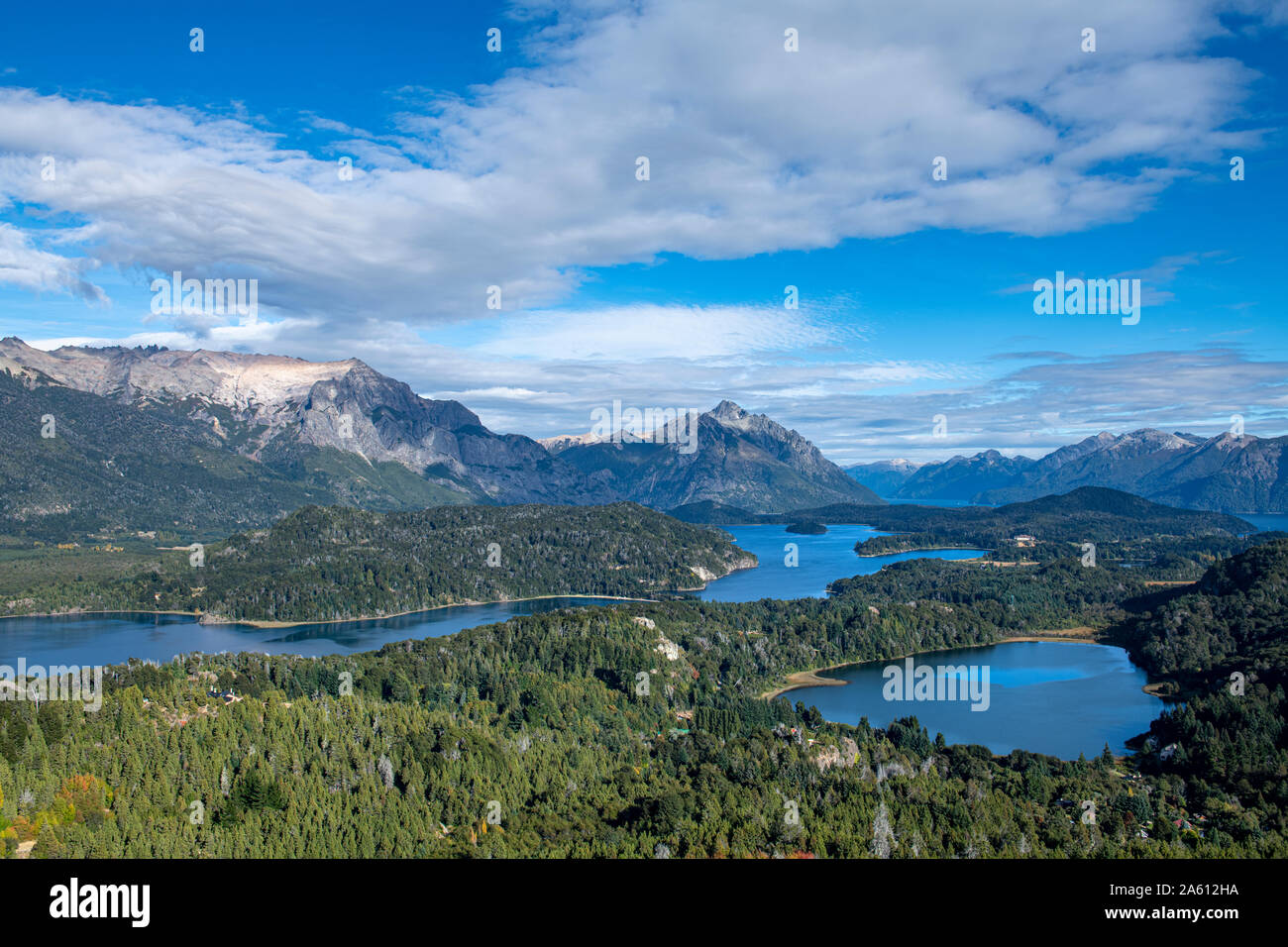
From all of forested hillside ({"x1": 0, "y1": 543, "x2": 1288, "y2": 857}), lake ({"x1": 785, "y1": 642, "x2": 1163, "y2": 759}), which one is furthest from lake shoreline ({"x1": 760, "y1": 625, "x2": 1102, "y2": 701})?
forested hillside ({"x1": 0, "y1": 543, "x2": 1288, "y2": 857})

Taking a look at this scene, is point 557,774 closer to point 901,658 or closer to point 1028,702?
point 1028,702

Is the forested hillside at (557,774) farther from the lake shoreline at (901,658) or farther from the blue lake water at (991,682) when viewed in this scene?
the lake shoreline at (901,658)

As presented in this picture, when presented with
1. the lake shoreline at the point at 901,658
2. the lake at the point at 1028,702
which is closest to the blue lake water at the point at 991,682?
the lake at the point at 1028,702

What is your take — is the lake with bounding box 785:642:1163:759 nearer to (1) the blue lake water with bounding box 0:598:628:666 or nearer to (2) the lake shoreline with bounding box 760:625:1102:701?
(2) the lake shoreline with bounding box 760:625:1102:701

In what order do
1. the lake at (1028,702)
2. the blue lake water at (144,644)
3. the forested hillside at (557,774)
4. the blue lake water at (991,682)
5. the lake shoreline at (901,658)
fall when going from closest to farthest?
the forested hillside at (557,774) → the lake at (1028,702) → the blue lake water at (991,682) → the lake shoreline at (901,658) → the blue lake water at (144,644)

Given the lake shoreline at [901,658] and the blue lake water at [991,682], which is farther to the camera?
the lake shoreline at [901,658]

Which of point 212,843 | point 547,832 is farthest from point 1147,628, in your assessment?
point 212,843

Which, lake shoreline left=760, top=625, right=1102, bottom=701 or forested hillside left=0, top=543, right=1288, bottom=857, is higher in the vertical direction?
forested hillside left=0, top=543, right=1288, bottom=857

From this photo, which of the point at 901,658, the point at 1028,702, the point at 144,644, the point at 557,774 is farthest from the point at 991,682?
the point at 144,644
